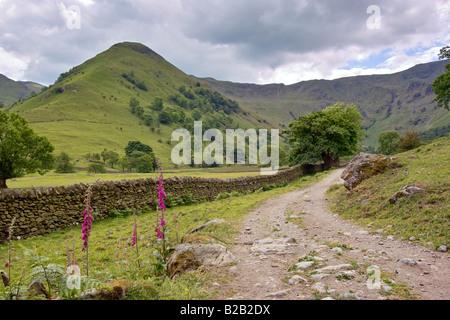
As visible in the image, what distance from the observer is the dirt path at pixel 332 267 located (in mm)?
4293

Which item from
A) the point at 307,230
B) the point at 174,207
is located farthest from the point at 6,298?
the point at 174,207

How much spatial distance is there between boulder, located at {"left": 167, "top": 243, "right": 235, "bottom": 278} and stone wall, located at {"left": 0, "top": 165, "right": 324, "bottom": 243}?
31.7ft

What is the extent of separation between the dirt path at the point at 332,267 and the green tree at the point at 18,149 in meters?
38.0

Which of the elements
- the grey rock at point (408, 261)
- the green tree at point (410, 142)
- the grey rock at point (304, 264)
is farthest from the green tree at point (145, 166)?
the grey rock at point (408, 261)

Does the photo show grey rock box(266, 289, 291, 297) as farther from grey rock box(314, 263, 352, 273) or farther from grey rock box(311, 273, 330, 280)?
grey rock box(314, 263, 352, 273)

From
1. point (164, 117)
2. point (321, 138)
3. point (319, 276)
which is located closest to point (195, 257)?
point (319, 276)

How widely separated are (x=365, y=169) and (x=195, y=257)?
11.5 metres

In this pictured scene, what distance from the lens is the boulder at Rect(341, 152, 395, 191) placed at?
1397 centimetres

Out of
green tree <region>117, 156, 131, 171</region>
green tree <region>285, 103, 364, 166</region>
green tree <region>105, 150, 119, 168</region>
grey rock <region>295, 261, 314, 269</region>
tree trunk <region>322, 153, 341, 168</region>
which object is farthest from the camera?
green tree <region>105, 150, 119, 168</region>

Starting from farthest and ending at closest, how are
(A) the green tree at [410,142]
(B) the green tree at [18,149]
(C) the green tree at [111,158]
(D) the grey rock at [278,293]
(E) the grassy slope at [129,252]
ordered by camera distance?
(C) the green tree at [111,158] < (A) the green tree at [410,142] < (B) the green tree at [18,149] < (E) the grassy slope at [129,252] < (D) the grey rock at [278,293]

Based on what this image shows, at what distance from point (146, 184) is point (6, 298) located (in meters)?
14.2

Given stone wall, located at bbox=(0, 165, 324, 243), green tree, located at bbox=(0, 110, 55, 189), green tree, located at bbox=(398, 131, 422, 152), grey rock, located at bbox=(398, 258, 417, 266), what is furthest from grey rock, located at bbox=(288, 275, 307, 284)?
green tree, located at bbox=(398, 131, 422, 152)

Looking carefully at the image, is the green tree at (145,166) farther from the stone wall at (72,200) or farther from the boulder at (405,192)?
the boulder at (405,192)

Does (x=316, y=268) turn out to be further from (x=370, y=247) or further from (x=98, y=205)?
(x=98, y=205)
